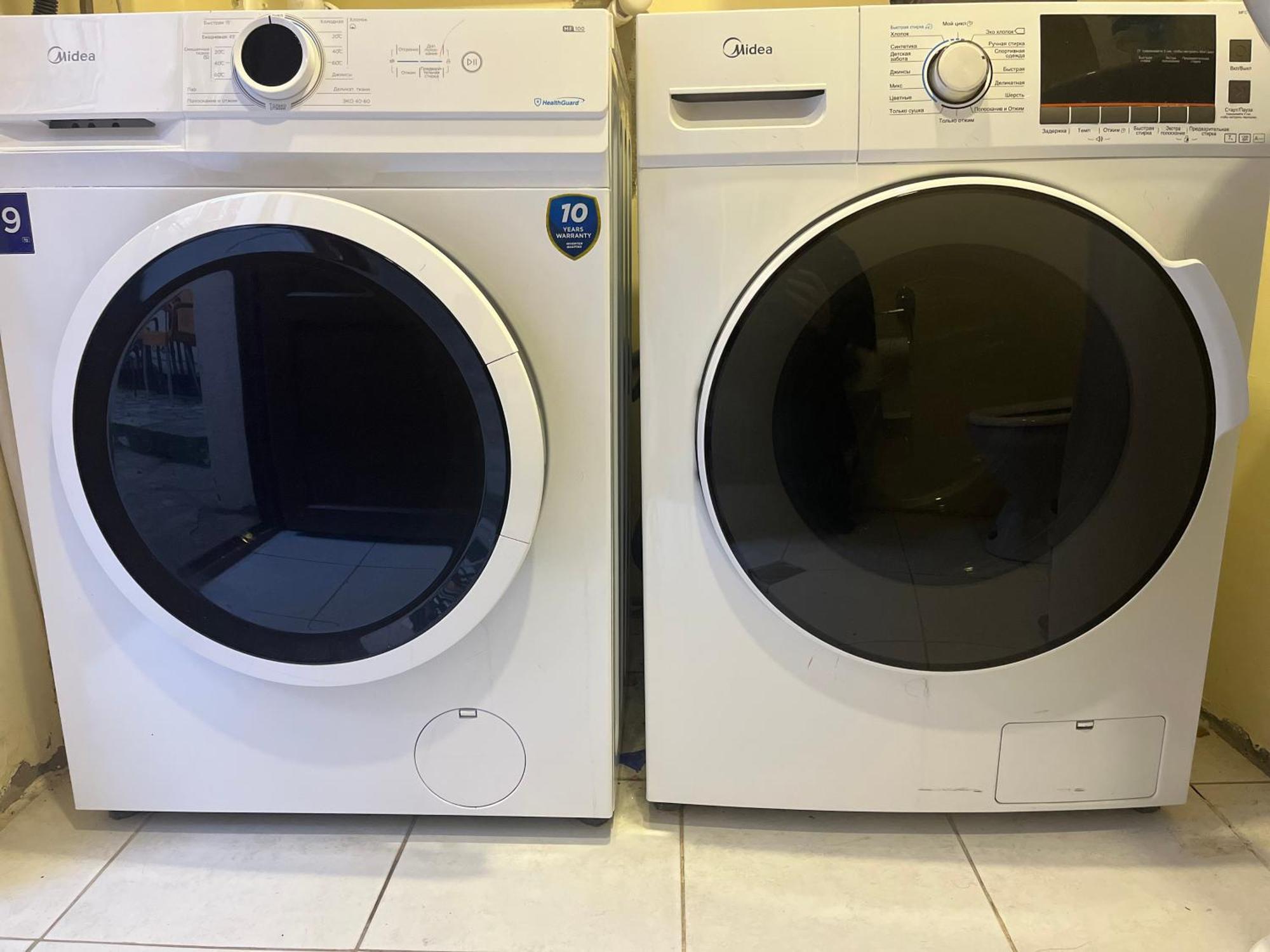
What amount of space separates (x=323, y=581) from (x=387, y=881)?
0.36m

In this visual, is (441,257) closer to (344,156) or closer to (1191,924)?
(344,156)

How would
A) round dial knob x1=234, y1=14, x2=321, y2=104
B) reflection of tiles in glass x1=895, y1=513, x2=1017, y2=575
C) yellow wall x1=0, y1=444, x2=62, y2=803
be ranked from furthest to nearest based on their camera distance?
yellow wall x1=0, y1=444, x2=62, y2=803, reflection of tiles in glass x1=895, y1=513, x2=1017, y2=575, round dial knob x1=234, y1=14, x2=321, y2=104

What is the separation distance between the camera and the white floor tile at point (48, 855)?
0.91 metres

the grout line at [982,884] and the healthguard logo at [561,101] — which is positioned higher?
the healthguard logo at [561,101]

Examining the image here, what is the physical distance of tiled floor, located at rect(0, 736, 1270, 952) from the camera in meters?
0.88

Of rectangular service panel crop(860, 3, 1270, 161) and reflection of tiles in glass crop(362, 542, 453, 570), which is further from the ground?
rectangular service panel crop(860, 3, 1270, 161)

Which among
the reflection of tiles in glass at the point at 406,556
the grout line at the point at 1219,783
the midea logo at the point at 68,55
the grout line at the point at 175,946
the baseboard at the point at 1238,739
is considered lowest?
the grout line at the point at 175,946

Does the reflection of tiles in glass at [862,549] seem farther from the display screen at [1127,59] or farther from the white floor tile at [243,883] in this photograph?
Result: the white floor tile at [243,883]

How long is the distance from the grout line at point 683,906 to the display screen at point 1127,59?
0.92 m

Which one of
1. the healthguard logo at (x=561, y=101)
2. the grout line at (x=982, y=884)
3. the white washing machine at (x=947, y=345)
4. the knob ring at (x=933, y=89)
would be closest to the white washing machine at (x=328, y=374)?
the healthguard logo at (x=561, y=101)

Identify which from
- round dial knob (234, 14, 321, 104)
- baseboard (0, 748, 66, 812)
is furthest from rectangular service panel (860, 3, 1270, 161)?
baseboard (0, 748, 66, 812)

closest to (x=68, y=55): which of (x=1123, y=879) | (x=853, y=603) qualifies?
(x=853, y=603)

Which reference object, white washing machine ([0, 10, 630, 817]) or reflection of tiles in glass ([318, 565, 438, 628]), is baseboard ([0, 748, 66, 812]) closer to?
white washing machine ([0, 10, 630, 817])

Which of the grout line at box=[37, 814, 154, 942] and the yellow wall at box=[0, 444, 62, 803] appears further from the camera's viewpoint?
the yellow wall at box=[0, 444, 62, 803]
